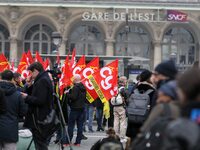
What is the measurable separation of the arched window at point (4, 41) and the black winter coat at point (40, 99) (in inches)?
1711

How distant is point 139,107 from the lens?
8.14 metres

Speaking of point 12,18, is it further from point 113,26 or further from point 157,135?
point 157,135

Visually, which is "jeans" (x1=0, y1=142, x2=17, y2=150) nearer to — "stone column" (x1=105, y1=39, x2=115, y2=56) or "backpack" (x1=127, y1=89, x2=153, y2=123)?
"backpack" (x1=127, y1=89, x2=153, y2=123)

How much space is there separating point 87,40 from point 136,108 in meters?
44.7

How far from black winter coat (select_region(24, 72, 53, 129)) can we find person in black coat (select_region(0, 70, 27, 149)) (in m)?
0.15

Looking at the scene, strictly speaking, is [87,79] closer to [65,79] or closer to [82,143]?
[65,79]

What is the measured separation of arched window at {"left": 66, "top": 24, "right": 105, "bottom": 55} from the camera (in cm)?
5247

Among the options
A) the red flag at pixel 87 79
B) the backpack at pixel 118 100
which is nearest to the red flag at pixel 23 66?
the red flag at pixel 87 79

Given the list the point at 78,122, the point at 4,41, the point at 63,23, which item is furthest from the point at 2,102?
the point at 4,41

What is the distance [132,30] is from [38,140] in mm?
44063

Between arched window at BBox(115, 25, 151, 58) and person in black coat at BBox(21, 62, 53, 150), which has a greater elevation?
arched window at BBox(115, 25, 151, 58)

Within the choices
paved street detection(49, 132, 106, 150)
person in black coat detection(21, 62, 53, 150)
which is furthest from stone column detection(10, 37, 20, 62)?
person in black coat detection(21, 62, 53, 150)

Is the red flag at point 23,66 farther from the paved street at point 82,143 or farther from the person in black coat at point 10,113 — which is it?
the person in black coat at point 10,113

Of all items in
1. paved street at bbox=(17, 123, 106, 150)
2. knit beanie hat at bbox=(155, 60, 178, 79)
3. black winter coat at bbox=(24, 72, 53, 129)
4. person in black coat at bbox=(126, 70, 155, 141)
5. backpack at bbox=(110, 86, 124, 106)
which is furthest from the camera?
backpack at bbox=(110, 86, 124, 106)
